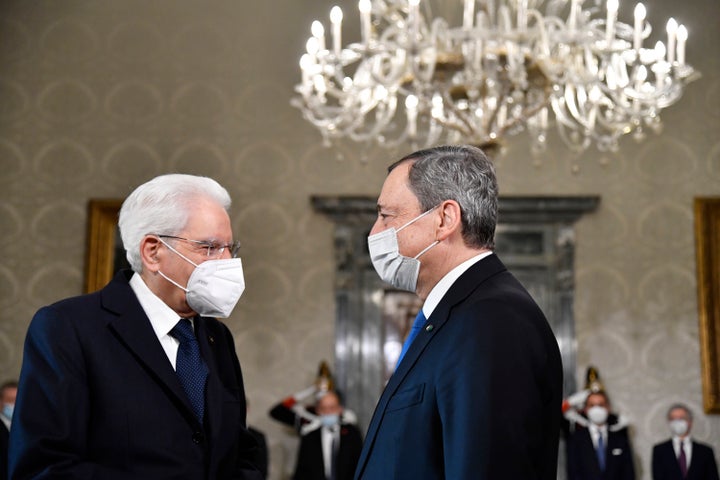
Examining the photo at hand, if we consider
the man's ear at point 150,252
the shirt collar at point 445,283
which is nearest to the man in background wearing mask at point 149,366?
the man's ear at point 150,252

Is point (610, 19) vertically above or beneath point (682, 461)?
above

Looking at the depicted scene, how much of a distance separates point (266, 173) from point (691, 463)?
4.61 metres

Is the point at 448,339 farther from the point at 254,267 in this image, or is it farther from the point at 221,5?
the point at 221,5

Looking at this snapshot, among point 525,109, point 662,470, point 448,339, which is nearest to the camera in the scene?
point 448,339

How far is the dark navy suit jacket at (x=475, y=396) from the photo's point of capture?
6.82 ft

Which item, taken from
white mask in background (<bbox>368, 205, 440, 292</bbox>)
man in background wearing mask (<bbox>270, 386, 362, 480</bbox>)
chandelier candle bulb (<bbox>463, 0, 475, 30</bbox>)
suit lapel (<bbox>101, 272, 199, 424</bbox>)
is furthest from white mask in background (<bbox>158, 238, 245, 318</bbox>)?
man in background wearing mask (<bbox>270, 386, 362, 480</bbox>)

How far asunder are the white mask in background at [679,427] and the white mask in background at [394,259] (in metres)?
6.61

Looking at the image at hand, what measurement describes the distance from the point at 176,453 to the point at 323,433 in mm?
6231

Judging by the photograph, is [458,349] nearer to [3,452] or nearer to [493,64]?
[493,64]

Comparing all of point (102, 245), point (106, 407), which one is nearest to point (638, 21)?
point (106, 407)

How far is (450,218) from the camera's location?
2.48 meters

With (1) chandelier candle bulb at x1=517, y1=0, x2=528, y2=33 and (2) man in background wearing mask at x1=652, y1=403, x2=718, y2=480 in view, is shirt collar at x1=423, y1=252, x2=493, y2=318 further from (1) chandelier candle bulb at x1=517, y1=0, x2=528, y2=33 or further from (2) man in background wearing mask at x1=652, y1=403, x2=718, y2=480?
(2) man in background wearing mask at x1=652, y1=403, x2=718, y2=480

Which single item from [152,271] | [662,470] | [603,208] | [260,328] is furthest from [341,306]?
[152,271]

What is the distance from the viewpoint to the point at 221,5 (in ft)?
31.2
